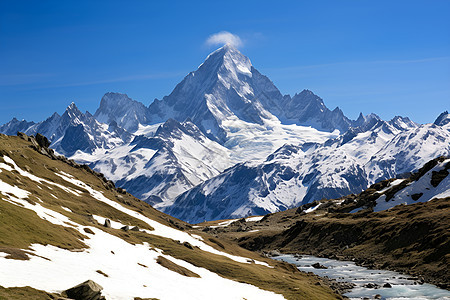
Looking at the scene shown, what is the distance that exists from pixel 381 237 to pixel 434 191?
40.2 meters

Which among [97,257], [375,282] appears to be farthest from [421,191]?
[97,257]

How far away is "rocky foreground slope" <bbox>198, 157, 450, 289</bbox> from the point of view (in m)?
101

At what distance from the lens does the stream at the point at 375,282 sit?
78750 mm

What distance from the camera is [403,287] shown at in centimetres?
8481

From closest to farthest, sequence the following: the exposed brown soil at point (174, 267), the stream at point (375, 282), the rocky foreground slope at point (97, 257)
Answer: the rocky foreground slope at point (97, 257), the exposed brown soil at point (174, 267), the stream at point (375, 282)

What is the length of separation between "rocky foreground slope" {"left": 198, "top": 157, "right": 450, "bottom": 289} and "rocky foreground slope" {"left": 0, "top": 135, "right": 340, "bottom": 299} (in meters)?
24.5

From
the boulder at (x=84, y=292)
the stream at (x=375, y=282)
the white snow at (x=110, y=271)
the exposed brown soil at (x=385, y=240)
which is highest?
the exposed brown soil at (x=385, y=240)

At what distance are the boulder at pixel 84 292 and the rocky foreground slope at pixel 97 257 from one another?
1230 millimetres

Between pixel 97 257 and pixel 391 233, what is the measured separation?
88.9 meters

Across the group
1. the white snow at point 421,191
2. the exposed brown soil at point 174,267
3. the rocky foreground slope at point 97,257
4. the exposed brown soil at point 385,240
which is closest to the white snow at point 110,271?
the rocky foreground slope at point 97,257

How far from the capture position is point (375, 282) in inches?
3629

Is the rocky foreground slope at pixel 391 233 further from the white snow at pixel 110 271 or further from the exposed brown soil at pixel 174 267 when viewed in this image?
the exposed brown soil at pixel 174 267

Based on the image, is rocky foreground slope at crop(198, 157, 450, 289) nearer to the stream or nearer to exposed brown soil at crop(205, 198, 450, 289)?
exposed brown soil at crop(205, 198, 450, 289)

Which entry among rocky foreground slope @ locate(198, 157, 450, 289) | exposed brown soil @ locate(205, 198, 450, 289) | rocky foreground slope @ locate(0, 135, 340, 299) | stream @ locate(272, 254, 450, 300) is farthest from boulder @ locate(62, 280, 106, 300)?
exposed brown soil @ locate(205, 198, 450, 289)
